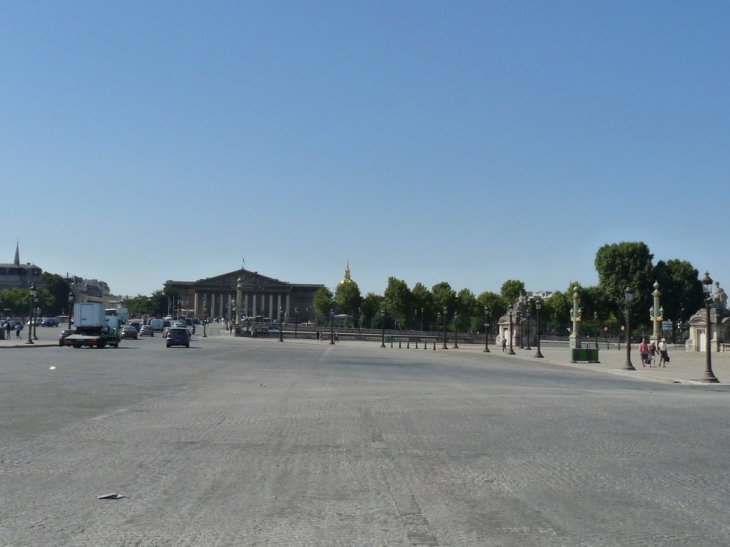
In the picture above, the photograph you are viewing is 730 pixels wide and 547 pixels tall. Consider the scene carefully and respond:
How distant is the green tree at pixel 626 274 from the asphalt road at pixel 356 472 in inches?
3784

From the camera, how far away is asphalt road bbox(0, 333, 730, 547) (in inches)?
282

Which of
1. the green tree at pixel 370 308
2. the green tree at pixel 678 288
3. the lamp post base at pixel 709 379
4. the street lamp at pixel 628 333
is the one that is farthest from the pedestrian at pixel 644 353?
the green tree at pixel 370 308

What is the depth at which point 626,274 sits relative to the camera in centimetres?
11456

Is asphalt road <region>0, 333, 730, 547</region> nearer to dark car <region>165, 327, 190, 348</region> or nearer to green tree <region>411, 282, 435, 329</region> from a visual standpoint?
dark car <region>165, 327, 190, 348</region>

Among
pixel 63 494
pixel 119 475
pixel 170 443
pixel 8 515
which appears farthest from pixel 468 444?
pixel 8 515

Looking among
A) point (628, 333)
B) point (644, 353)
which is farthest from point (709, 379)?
point (644, 353)

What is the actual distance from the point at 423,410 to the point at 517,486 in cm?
870

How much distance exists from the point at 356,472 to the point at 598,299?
112m

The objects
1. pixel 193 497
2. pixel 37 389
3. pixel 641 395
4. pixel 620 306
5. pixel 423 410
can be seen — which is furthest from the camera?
pixel 620 306

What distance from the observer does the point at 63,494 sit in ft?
27.7

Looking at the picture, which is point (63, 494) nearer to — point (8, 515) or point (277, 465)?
point (8, 515)

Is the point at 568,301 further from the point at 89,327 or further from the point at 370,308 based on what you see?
the point at 89,327

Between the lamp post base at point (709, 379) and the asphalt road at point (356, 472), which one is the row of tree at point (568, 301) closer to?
the lamp post base at point (709, 379)

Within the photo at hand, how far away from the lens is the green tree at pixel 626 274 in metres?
112
